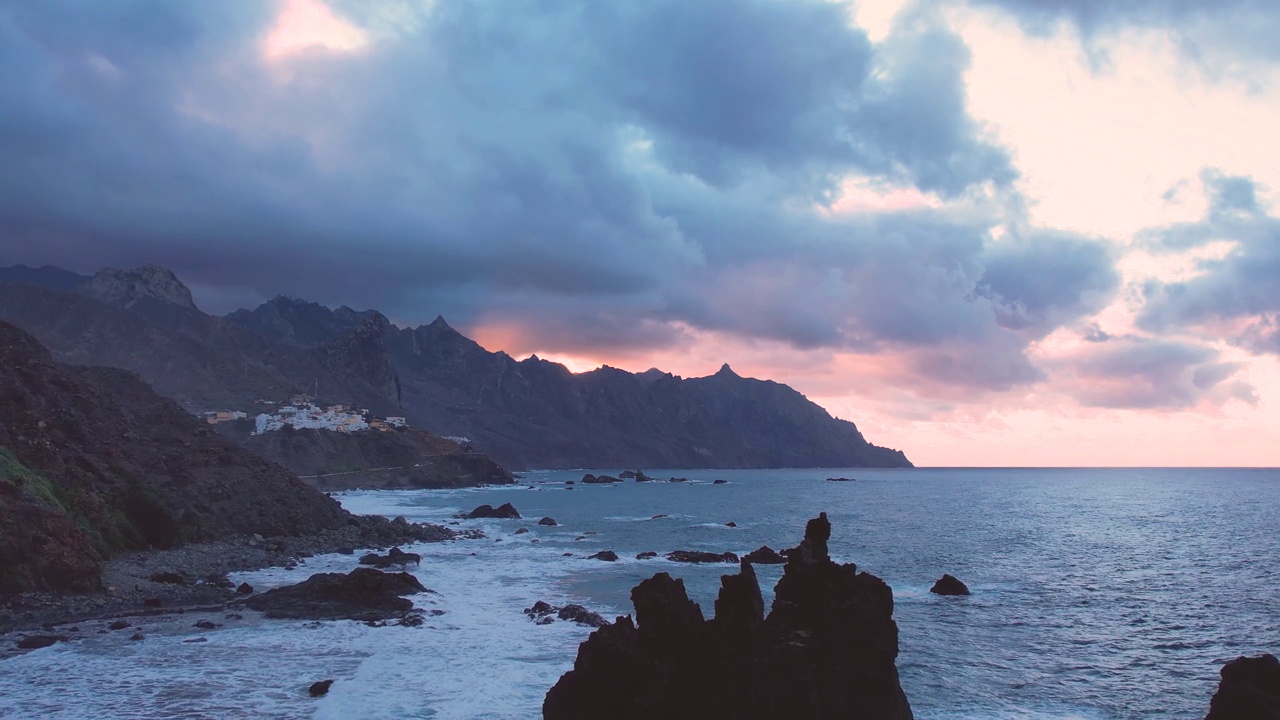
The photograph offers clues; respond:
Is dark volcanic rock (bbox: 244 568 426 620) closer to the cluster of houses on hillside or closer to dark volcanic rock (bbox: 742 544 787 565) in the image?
dark volcanic rock (bbox: 742 544 787 565)

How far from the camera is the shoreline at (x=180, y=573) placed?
1248 inches

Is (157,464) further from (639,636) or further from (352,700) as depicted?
(639,636)

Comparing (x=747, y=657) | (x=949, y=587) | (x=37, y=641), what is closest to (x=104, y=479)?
(x=37, y=641)

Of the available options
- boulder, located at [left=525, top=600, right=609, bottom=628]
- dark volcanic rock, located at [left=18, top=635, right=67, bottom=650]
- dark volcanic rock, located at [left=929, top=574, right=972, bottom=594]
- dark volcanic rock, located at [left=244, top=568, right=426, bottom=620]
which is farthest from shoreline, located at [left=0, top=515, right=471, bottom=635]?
dark volcanic rock, located at [left=929, top=574, right=972, bottom=594]

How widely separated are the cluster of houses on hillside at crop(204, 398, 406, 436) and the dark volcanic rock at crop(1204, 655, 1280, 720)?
558 feet

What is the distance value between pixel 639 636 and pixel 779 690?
145 inches

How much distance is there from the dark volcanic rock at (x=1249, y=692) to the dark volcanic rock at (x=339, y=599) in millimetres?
30720

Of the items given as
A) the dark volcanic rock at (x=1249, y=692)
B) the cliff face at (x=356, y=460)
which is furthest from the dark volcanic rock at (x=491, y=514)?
the dark volcanic rock at (x=1249, y=692)

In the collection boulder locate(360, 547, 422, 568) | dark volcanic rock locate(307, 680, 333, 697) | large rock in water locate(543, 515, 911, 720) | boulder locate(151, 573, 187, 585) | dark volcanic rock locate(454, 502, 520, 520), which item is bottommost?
dark volcanic rock locate(454, 502, 520, 520)

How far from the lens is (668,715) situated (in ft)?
60.5

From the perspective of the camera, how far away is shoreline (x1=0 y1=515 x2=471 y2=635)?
31.7 metres

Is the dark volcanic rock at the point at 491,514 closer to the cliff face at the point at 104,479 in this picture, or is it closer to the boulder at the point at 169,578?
the cliff face at the point at 104,479

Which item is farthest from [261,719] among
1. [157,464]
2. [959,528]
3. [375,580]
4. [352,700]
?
[959,528]

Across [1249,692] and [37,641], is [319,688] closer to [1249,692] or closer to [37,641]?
[37,641]
